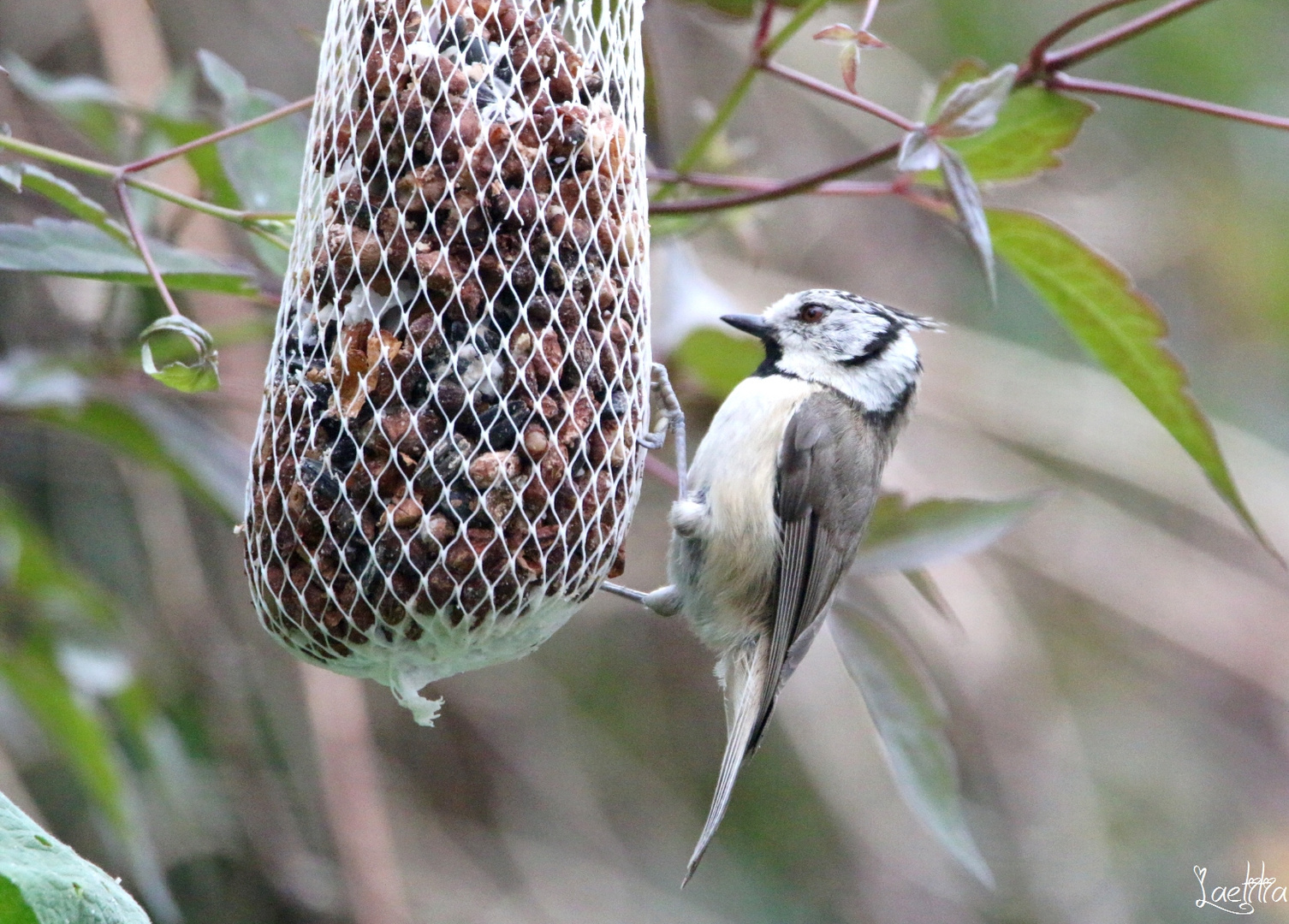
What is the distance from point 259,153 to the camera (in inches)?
111

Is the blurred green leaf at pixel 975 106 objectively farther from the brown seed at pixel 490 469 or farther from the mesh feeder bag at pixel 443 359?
the brown seed at pixel 490 469

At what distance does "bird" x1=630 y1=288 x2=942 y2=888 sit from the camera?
3289mm

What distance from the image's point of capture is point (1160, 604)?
19.7 ft

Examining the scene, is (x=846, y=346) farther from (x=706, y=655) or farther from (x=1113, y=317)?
(x=706, y=655)

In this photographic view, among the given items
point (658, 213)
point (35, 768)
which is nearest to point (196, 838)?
point (35, 768)

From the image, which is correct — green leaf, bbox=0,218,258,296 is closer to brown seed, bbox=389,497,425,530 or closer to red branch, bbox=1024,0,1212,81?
brown seed, bbox=389,497,425,530

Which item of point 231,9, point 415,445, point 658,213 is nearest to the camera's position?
point 415,445

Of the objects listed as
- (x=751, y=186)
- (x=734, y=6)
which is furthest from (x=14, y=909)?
(x=734, y=6)

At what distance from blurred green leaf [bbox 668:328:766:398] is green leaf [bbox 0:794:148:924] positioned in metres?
1.99

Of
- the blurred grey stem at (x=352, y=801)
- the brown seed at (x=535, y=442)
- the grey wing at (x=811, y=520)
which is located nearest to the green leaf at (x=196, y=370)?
the brown seed at (x=535, y=442)

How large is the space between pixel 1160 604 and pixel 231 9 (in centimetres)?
471

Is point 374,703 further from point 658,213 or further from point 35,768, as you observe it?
point 658,213
